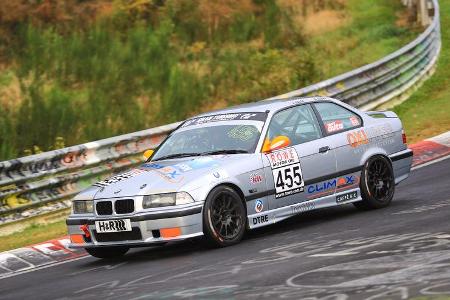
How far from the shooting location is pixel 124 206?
33.6 ft

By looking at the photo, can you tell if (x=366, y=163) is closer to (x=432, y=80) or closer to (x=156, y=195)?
(x=156, y=195)

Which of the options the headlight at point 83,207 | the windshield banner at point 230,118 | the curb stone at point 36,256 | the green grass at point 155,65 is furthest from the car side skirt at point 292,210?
the green grass at point 155,65

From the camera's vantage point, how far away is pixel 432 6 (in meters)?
28.7

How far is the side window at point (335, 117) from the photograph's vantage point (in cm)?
1204

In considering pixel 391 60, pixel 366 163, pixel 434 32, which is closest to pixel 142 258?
pixel 366 163

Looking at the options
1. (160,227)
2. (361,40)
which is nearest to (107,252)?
(160,227)

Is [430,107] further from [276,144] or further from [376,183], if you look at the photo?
[276,144]

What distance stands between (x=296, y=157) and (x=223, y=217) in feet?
4.38

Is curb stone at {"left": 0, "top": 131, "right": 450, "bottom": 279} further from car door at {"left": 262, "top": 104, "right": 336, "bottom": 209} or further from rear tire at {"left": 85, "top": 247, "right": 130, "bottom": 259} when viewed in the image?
car door at {"left": 262, "top": 104, "right": 336, "bottom": 209}

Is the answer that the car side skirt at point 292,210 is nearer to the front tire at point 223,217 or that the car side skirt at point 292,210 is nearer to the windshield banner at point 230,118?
the front tire at point 223,217

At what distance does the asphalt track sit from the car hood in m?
0.71

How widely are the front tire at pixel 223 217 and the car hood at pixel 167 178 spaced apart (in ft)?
0.62

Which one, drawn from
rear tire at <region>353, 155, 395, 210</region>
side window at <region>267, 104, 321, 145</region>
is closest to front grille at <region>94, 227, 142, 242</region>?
side window at <region>267, 104, 321, 145</region>

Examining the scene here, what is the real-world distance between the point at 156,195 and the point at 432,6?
2011cm
